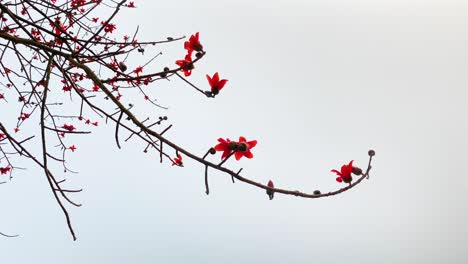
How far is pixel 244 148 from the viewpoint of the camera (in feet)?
5.14

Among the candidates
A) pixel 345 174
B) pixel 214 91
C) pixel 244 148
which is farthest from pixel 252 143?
pixel 345 174

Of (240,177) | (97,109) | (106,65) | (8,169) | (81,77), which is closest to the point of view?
(240,177)

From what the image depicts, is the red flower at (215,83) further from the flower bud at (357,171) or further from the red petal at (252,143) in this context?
the flower bud at (357,171)

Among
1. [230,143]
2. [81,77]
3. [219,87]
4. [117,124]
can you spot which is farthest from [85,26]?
[230,143]

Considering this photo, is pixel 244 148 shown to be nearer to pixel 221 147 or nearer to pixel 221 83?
pixel 221 147

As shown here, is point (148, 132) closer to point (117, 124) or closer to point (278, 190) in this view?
point (117, 124)

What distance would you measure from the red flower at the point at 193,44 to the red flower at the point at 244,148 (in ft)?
1.90

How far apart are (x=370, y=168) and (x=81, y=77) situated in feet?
10.4

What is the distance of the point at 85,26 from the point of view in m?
3.72

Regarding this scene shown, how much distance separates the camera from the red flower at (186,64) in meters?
1.95

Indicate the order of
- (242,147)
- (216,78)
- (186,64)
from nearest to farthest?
A: (242,147) < (216,78) < (186,64)

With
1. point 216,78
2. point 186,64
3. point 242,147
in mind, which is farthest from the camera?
point 186,64

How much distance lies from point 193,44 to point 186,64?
0.10 m

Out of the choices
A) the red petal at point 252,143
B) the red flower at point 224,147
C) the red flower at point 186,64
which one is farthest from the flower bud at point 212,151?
the red flower at point 186,64
